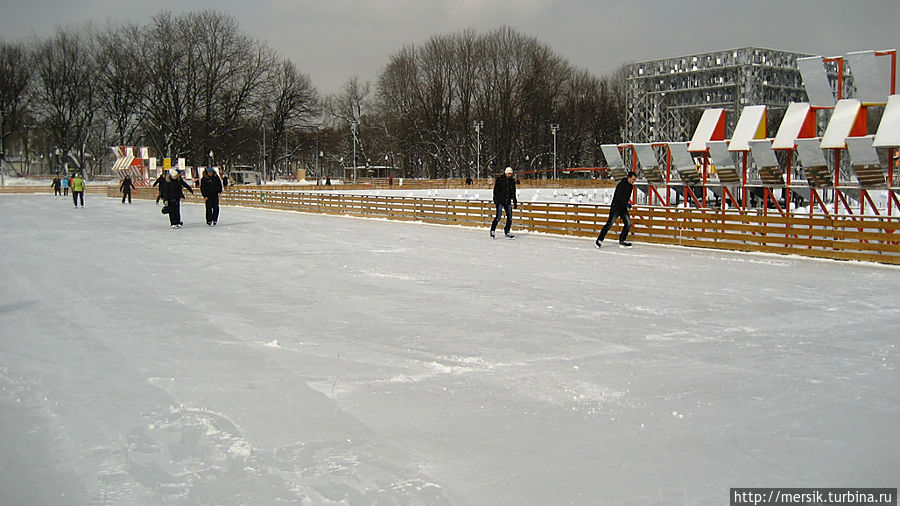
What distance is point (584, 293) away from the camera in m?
9.70

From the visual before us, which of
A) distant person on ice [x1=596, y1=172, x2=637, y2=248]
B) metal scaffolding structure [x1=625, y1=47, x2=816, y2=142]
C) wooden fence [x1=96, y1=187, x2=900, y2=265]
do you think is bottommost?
wooden fence [x1=96, y1=187, x2=900, y2=265]

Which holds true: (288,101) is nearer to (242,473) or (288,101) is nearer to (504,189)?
(504,189)

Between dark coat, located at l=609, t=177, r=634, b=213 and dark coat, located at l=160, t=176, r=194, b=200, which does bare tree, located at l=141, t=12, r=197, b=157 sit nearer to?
dark coat, located at l=160, t=176, r=194, b=200

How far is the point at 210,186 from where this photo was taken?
2092cm

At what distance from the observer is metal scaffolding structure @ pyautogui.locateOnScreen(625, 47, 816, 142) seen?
48531 millimetres

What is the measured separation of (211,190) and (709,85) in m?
38.0

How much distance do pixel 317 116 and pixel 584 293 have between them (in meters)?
63.9

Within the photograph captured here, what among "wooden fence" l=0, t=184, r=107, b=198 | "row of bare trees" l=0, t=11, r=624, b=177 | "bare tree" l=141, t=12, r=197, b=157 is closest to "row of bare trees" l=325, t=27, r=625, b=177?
"row of bare trees" l=0, t=11, r=624, b=177

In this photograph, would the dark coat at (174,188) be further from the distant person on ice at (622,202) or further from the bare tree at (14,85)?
the bare tree at (14,85)

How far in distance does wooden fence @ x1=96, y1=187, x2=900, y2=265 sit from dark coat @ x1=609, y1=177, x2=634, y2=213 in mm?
1476

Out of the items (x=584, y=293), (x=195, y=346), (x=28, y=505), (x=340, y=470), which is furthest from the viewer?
(x=584, y=293)

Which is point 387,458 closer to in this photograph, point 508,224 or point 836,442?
point 836,442

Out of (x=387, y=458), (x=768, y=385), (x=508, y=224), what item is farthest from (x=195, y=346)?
(x=508, y=224)

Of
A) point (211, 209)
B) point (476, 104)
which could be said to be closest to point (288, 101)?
point (476, 104)
